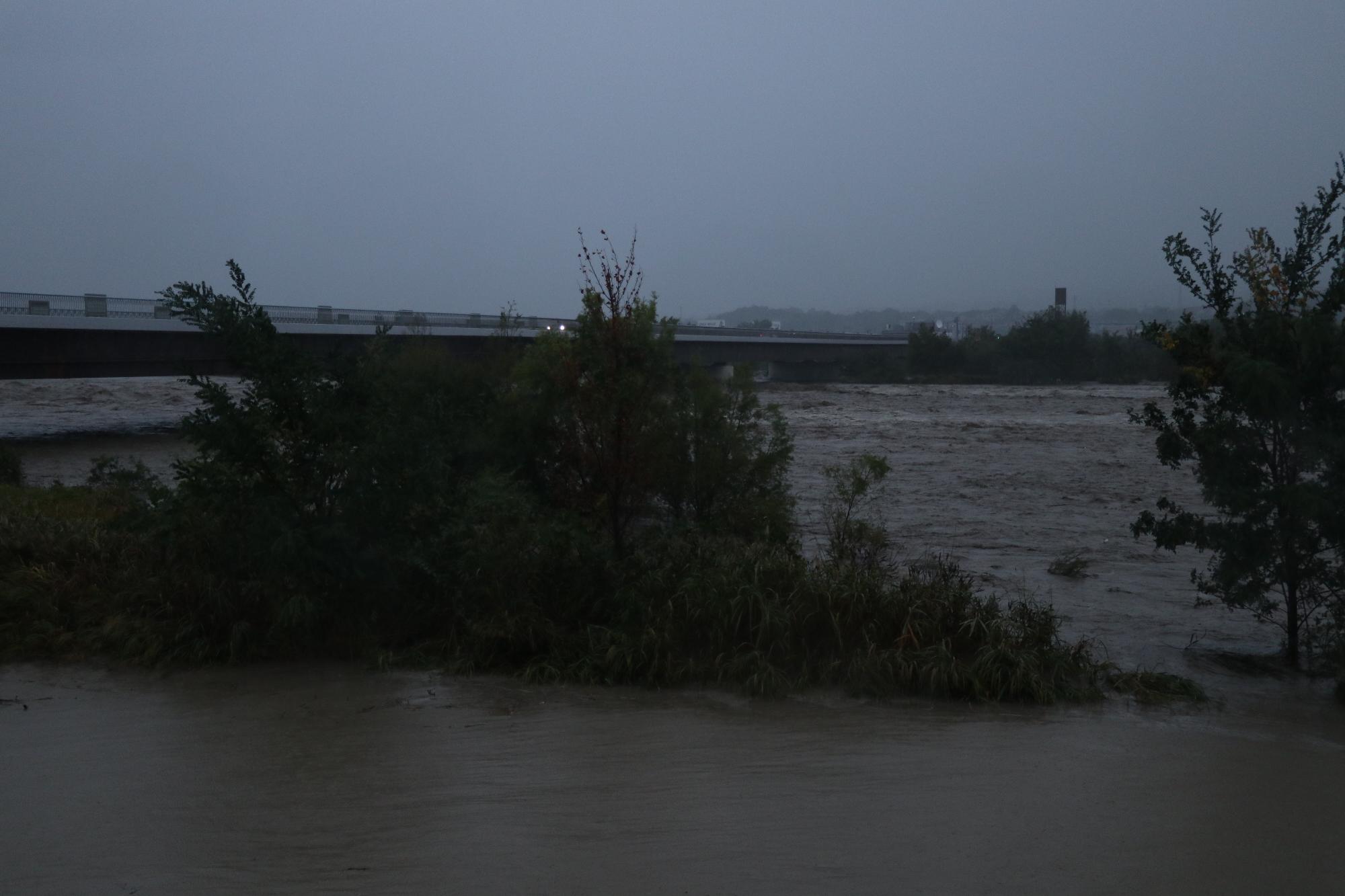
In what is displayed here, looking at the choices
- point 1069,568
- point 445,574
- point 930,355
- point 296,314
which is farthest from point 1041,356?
point 445,574

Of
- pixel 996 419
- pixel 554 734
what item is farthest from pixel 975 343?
pixel 554 734

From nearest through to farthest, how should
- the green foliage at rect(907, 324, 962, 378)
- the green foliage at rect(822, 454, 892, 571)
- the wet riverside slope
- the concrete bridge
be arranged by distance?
1. the wet riverside slope
2. the green foliage at rect(822, 454, 892, 571)
3. the concrete bridge
4. the green foliage at rect(907, 324, 962, 378)

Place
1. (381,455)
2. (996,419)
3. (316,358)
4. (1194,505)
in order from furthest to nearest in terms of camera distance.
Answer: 1. (996,419)
2. (1194,505)
3. (316,358)
4. (381,455)

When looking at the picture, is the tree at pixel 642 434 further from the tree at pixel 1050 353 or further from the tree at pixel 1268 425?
the tree at pixel 1050 353

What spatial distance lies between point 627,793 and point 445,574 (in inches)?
172

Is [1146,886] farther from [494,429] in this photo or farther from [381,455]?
[494,429]

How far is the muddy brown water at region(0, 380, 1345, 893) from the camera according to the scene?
18.2 ft

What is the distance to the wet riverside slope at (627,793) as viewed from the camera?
5531mm

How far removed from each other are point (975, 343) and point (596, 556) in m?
78.3

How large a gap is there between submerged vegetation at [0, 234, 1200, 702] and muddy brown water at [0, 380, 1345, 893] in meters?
0.41

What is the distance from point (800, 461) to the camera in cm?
3184

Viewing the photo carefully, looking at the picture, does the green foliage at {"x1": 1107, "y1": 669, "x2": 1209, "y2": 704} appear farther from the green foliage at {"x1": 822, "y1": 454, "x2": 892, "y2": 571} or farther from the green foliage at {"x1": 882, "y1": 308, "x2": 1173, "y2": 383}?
the green foliage at {"x1": 882, "y1": 308, "x2": 1173, "y2": 383}

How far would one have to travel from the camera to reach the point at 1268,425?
10.5 metres

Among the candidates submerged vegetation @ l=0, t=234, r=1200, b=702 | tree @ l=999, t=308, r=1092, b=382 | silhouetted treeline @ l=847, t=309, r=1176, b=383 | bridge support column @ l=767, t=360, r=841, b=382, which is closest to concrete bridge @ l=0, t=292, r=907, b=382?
submerged vegetation @ l=0, t=234, r=1200, b=702
